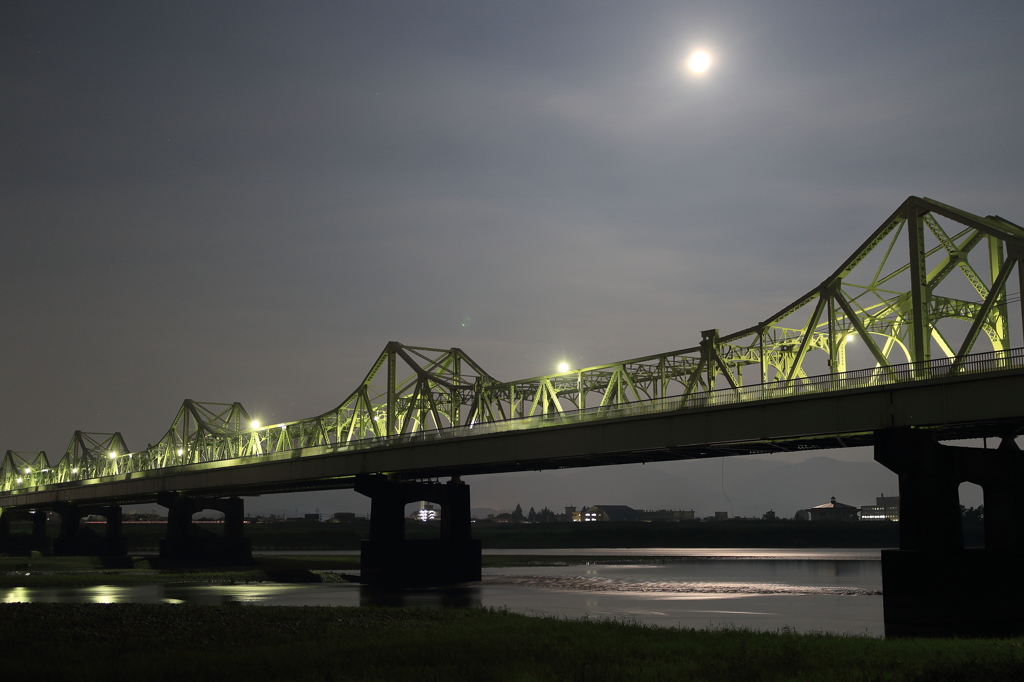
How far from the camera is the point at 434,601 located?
2502 inches

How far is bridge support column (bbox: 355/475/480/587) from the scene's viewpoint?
82938 millimetres

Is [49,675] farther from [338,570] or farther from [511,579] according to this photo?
[338,570]

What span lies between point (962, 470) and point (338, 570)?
73603 mm

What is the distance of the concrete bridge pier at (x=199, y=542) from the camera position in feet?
381

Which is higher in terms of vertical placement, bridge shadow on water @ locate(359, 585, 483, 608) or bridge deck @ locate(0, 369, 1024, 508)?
bridge deck @ locate(0, 369, 1024, 508)

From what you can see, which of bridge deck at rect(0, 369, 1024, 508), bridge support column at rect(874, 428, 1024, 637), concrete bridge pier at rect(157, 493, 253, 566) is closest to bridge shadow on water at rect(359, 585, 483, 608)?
bridge deck at rect(0, 369, 1024, 508)

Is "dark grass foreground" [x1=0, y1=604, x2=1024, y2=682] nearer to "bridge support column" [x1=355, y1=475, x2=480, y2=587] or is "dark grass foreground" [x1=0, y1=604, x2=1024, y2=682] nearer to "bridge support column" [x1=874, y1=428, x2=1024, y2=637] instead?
"bridge support column" [x1=874, y1=428, x2=1024, y2=637]

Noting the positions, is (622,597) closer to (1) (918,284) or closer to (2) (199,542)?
(1) (918,284)

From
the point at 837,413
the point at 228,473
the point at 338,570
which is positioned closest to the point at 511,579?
the point at 338,570

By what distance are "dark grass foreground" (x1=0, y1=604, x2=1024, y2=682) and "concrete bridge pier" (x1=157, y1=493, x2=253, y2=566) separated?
73.5 m

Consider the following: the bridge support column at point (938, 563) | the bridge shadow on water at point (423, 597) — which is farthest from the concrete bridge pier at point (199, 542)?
the bridge support column at point (938, 563)

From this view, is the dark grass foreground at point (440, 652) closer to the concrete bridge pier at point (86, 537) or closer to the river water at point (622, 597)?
the river water at point (622, 597)

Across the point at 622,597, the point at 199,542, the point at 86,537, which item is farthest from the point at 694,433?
the point at 86,537

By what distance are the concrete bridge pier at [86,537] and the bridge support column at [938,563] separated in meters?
133
